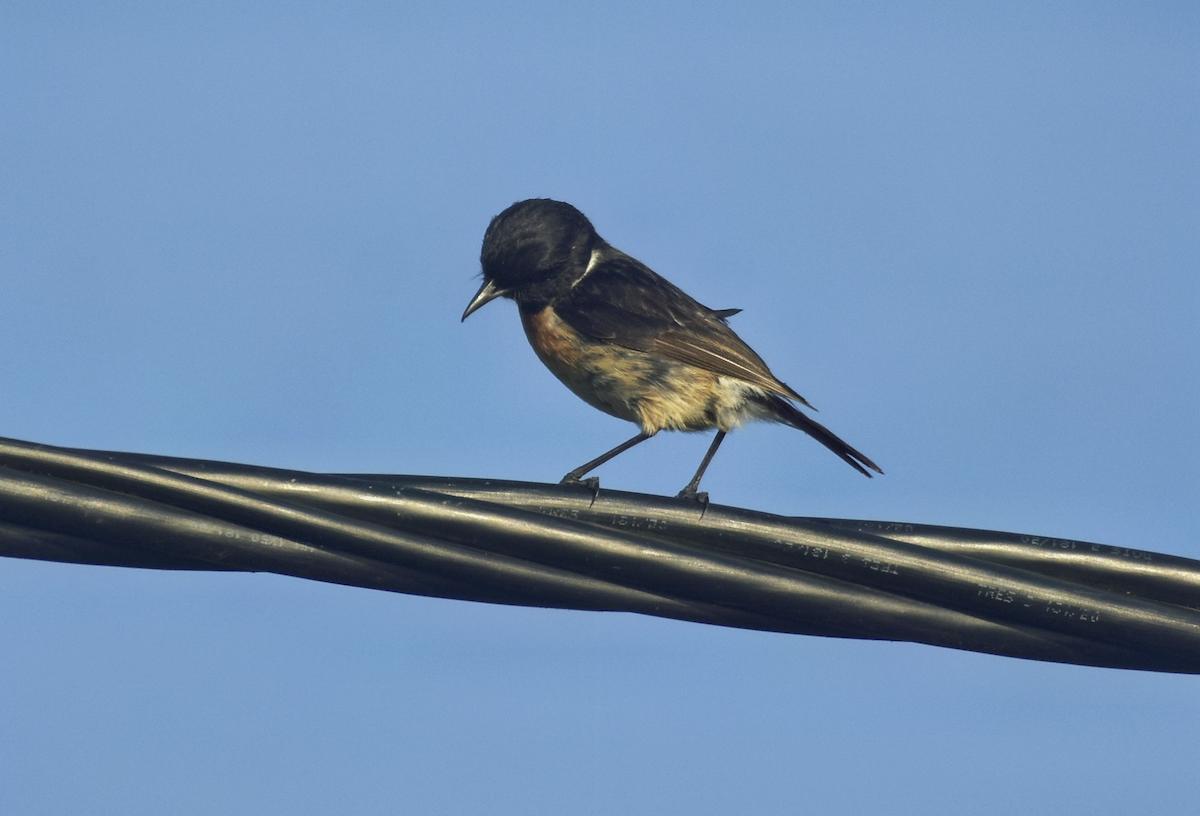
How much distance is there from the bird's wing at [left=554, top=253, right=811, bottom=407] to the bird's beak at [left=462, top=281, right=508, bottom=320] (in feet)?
1.47

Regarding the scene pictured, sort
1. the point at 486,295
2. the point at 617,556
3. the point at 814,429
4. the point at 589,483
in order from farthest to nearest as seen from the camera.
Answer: the point at 486,295
the point at 814,429
the point at 589,483
the point at 617,556

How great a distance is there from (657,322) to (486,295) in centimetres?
125

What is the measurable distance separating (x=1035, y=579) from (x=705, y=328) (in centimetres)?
379

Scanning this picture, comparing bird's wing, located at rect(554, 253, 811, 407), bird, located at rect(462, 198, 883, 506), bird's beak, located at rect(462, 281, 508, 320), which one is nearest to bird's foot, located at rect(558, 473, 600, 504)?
bird, located at rect(462, 198, 883, 506)

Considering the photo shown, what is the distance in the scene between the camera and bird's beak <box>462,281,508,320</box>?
7695mm

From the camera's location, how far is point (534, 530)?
10.8ft

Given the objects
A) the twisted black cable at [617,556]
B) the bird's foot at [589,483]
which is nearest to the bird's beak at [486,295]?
the bird's foot at [589,483]

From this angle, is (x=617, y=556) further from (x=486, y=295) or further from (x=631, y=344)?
(x=486, y=295)

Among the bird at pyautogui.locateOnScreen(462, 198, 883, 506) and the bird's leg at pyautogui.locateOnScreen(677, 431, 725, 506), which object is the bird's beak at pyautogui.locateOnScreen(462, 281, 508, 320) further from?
the bird's leg at pyautogui.locateOnScreen(677, 431, 725, 506)

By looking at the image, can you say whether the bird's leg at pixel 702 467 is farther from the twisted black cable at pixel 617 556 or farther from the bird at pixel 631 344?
the twisted black cable at pixel 617 556

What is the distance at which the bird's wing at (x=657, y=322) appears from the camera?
6.73 m

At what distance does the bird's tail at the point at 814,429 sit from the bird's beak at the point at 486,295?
6.20 ft

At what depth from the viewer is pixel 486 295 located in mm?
7723

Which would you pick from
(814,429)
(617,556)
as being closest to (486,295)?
(814,429)
